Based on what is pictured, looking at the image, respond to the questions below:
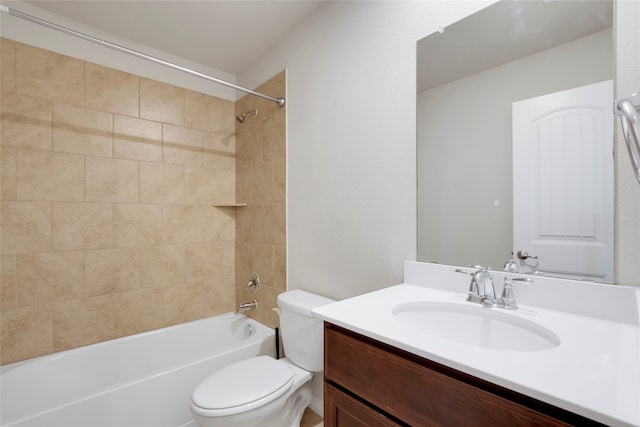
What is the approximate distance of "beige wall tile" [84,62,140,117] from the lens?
184 centimetres

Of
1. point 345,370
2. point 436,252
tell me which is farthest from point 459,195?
point 345,370

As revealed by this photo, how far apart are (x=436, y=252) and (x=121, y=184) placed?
2069mm

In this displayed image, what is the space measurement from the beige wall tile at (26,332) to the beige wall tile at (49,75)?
50.8 inches

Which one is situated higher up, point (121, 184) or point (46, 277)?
point (121, 184)

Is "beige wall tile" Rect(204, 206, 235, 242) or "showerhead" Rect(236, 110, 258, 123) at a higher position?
"showerhead" Rect(236, 110, 258, 123)

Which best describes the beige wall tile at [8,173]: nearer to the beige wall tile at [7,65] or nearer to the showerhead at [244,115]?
the beige wall tile at [7,65]

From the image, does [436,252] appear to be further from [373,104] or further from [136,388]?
[136,388]

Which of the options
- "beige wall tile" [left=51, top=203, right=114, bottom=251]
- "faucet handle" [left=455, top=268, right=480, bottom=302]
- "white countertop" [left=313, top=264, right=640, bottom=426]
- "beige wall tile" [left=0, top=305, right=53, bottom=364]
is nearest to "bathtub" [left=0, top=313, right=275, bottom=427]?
"beige wall tile" [left=0, top=305, right=53, bottom=364]

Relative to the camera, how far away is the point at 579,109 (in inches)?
34.4

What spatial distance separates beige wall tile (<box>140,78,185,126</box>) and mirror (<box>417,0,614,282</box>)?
1.85 m

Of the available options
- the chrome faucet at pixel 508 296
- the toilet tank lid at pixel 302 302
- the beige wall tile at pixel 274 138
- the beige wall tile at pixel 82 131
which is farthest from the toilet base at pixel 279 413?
the beige wall tile at pixel 82 131

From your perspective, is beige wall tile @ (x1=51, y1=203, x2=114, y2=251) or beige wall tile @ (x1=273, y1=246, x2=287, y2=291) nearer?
beige wall tile @ (x1=51, y1=203, x2=114, y2=251)

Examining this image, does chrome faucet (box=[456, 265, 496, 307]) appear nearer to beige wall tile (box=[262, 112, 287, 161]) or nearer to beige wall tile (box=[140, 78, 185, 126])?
beige wall tile (box=[262, 112, 287, 161])

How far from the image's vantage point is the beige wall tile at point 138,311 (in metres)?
1.93
